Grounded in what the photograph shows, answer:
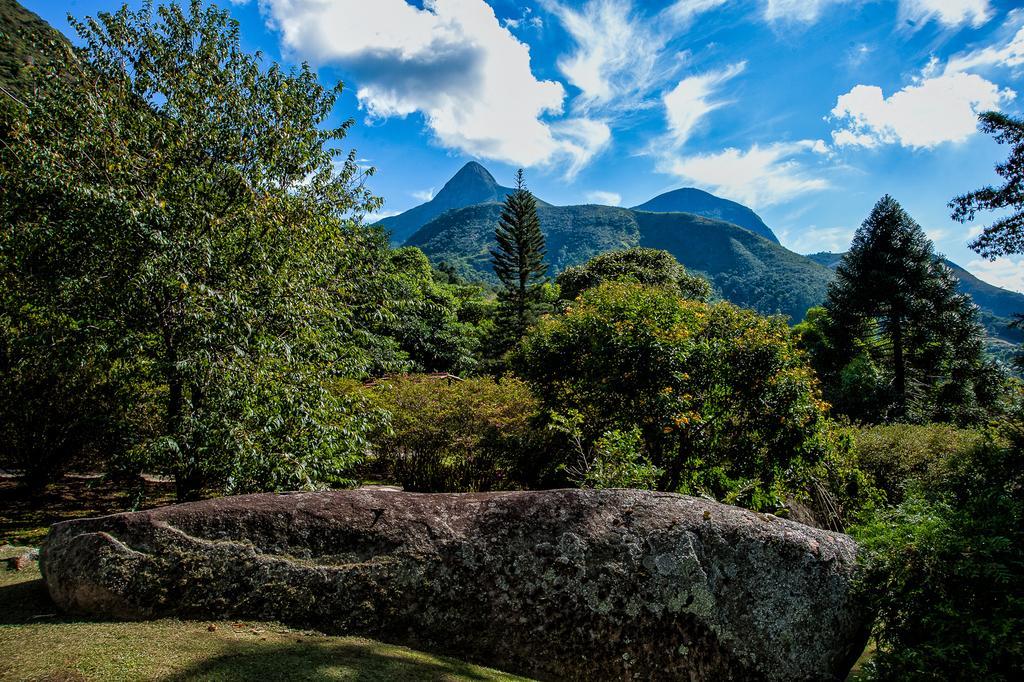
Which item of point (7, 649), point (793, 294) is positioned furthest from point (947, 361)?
point (793, 294)

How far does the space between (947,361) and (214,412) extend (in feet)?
102

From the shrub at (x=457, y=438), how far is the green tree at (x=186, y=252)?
175cm

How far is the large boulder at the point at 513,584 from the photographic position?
3.54 m

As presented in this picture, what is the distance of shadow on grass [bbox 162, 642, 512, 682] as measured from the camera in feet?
9.29

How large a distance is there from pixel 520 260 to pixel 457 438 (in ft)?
93.1

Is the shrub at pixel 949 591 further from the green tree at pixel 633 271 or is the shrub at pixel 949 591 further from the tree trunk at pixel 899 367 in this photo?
the green tree at pixel 633 271

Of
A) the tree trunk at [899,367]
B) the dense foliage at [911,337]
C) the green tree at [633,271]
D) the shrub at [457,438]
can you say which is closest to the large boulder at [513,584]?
the shrub at [457,438]

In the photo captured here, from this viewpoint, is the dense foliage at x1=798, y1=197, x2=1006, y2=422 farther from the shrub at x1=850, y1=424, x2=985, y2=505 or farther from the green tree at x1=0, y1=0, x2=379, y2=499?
the green tree at x1=0, y1=0, x2=379, y2=499

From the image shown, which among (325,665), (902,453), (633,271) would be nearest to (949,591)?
(325,665)

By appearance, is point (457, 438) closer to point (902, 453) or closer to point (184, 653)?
point (184, 653)

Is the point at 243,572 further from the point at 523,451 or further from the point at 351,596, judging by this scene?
the point at 523,451

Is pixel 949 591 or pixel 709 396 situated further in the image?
pixel 709 396

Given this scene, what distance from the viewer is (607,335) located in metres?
8.23

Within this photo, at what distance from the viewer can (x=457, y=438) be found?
983cm
